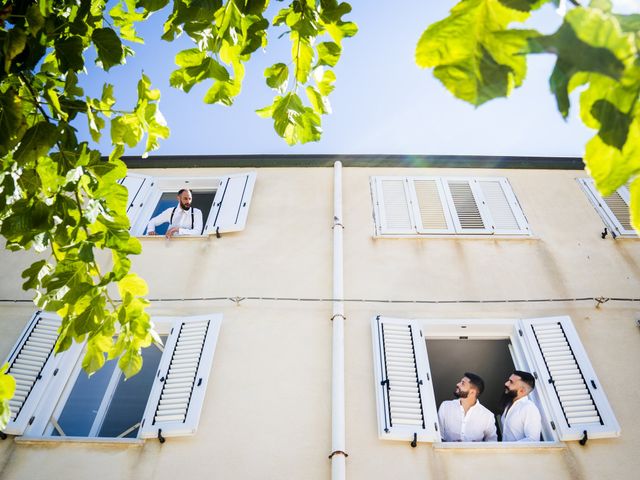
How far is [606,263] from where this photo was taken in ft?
21.1

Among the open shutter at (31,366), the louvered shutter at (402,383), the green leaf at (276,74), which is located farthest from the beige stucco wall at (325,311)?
the green leaf at (276,74)

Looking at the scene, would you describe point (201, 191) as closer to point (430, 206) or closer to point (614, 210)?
point (430, 206)

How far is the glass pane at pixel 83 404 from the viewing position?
5061 millimetres

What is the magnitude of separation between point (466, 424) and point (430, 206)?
139 inches

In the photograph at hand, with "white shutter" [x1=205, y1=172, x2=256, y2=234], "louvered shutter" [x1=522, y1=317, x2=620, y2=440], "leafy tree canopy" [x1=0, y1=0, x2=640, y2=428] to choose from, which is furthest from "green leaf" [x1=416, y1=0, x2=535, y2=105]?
"white shutter" [x1=205, y1=172, x2=256, y2=234]

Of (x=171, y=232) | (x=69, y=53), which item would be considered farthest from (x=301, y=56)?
(x=171, y=232)

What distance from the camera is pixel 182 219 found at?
732cm

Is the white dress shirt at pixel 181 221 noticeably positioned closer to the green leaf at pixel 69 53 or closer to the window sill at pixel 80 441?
the window sill at pixel 80 441

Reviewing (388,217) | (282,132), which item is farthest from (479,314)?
(282,132)

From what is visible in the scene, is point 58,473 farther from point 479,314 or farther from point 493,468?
point 479,314

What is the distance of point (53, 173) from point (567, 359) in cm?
539

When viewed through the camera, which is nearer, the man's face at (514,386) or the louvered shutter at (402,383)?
the louvered shutter at (402,383)

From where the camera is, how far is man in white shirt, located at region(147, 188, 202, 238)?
7121 mm

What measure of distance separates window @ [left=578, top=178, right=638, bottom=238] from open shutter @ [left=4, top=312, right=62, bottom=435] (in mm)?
7992
